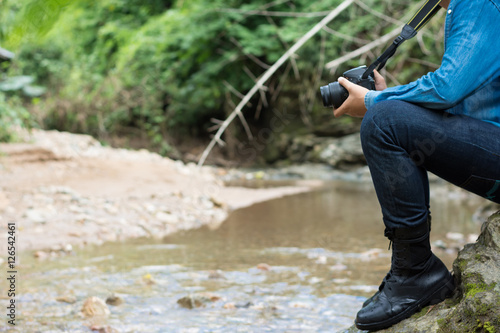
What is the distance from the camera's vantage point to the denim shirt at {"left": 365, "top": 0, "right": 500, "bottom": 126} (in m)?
1.30

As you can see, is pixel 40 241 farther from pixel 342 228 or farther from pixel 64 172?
pixel 64 172

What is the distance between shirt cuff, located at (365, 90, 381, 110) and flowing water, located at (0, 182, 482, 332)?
95 cm

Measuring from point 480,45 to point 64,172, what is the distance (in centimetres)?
580

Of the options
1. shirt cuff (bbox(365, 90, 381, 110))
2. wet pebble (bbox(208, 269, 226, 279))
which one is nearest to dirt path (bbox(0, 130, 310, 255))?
wet pebble (bbox(208, 269, 226, 279))

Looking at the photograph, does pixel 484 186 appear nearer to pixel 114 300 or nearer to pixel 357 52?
pixel 114 300

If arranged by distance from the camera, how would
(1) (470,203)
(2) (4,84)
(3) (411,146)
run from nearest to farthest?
(3) (411,146)
(1) (470,203)
(2) (4,84)

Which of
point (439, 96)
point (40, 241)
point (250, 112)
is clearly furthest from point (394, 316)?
point (250, 112)

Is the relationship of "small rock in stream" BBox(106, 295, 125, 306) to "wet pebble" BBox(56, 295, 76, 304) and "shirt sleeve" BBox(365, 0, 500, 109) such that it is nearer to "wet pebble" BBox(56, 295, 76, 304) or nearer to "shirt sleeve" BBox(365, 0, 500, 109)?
"wet pebble" BBox(56, 295, 76, 304)

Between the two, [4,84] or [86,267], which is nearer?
[86,267]

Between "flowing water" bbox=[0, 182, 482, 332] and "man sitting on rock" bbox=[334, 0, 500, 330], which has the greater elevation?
"man sitting on rock" bbox=[334, 0, 500, 330]

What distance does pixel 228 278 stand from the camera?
2.81m

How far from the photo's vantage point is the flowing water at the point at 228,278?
2.12 meters

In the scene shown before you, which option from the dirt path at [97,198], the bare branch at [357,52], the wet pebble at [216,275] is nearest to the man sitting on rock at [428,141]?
the wet pebble at [216,275]

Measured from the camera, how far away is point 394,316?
151 centimetres
